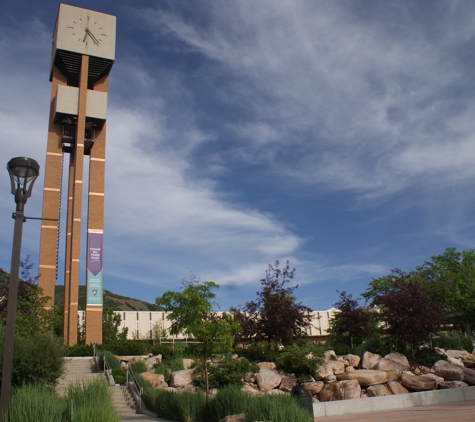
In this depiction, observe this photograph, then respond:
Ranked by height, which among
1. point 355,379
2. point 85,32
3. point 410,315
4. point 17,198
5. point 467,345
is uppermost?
point 85,32

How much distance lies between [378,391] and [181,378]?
786cm

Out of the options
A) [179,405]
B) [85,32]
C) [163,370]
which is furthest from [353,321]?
[85,32]

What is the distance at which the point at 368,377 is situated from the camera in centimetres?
1855

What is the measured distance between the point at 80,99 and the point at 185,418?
2957 cm

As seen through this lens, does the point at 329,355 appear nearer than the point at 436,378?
No

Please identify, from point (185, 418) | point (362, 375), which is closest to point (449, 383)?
point (362, 375)

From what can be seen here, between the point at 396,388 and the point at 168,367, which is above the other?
the point at 168,367

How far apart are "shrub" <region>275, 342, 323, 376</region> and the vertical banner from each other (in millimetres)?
17832

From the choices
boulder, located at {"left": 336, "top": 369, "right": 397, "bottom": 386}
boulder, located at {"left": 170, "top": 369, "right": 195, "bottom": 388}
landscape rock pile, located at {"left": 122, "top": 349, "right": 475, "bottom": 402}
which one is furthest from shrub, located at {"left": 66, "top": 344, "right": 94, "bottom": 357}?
boulder, located at {"left": 336, "top": 369, "right": 397, "bottom": 386}

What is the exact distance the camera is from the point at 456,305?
41438 millimetres

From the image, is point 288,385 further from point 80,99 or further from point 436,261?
point 436,261

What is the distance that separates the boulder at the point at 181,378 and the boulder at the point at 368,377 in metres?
6.24

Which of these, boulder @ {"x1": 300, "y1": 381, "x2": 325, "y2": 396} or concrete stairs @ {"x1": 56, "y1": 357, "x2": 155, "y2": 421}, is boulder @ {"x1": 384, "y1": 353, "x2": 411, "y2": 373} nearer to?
boulder @ {"x1": 300, "y1": 381, "x2": 325, "y2": 396}

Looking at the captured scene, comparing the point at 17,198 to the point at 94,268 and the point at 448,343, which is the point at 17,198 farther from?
the point at 94,268
